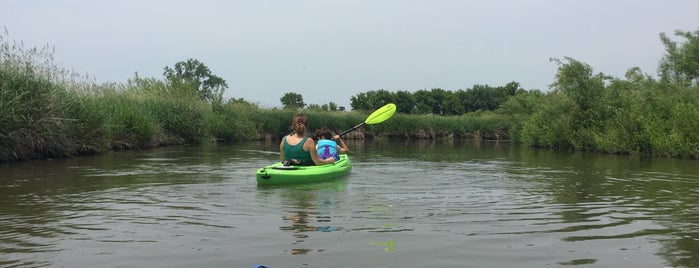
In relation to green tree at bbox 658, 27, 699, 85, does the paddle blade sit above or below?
below

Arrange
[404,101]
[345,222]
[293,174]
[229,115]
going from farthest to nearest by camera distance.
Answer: [404,101] → [229,115] → [293,174] → [345,222]

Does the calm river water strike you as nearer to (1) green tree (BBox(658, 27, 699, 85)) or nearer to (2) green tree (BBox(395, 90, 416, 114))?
(1) green tree (BBox(658, 27, 699, 85))

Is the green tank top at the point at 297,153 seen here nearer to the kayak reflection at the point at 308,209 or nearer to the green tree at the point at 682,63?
the kayak reflection at the point at 308,209

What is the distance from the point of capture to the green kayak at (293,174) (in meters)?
7.91

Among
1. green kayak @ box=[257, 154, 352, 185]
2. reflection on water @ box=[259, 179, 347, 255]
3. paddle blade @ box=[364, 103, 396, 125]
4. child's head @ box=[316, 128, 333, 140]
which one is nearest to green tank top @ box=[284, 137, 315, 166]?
green kayak @ box=[257, 154, 352, 185]

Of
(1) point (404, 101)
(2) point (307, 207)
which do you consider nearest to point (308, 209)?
(2) point (307, 207)

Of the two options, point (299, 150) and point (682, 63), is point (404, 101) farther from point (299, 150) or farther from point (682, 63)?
point (299, 150)

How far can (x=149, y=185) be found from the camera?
25.8 ft

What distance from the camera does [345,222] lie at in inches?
198

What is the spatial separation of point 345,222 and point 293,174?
315 cm

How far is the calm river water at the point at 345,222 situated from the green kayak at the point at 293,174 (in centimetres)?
21

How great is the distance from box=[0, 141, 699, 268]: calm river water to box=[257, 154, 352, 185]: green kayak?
205mm

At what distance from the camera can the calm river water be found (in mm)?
3738

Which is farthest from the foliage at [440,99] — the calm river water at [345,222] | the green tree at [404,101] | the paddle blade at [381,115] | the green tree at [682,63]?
the calm river water at [345,222]
